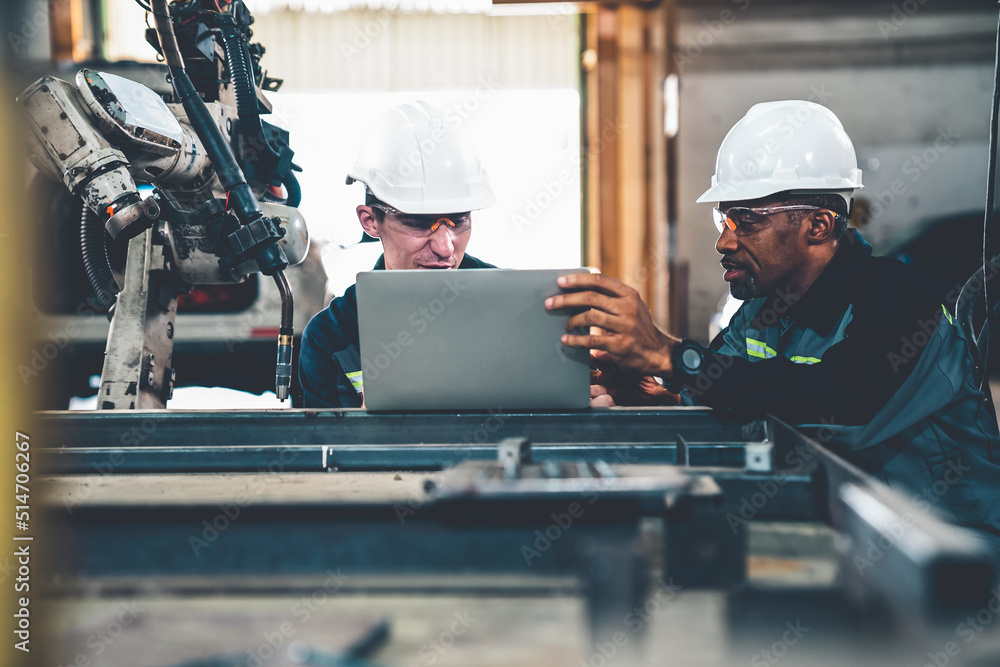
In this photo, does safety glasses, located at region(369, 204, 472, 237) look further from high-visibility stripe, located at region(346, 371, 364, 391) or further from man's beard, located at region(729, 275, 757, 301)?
man's beard, located at region(729, 275, 757, 301)

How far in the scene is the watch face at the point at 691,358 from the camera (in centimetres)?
156

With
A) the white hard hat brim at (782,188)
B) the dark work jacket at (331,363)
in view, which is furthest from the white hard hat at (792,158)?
the dark work jacket at (331,363)

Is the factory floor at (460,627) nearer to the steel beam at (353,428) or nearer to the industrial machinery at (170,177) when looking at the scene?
the steel beam at (353,428)

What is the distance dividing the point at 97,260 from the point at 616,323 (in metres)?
1.18

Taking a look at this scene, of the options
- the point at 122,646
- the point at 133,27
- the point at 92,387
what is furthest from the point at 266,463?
the point at 133,27

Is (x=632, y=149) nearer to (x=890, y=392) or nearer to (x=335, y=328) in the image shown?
(x=335, y=328)

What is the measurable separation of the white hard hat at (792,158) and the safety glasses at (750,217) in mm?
37

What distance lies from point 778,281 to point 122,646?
1754mm

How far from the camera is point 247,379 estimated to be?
425 cm

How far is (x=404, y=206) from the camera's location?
2.25 meters

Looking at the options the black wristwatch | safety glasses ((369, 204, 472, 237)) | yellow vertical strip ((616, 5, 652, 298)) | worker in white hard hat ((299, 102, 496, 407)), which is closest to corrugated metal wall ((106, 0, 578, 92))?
yellow vertical strip ((616, 5, 652, 298))

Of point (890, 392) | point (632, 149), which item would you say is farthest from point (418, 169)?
point (632, 149)

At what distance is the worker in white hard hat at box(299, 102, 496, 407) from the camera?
2.27m

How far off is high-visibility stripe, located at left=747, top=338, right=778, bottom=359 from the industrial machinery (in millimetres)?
1266
